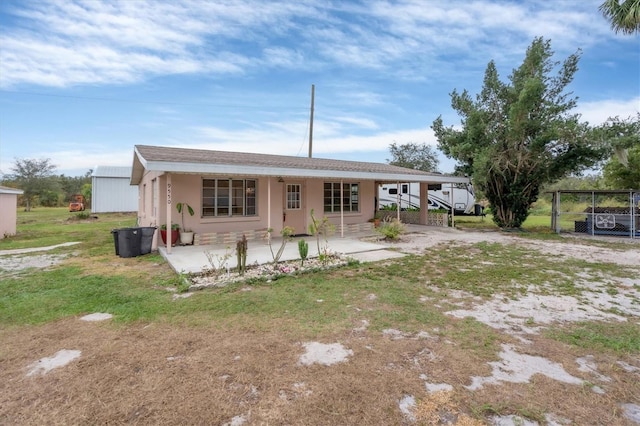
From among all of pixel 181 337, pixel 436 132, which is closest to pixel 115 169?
pixel 436 132

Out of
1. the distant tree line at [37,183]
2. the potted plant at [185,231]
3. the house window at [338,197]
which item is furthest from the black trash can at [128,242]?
the distant tree line at [37,183]

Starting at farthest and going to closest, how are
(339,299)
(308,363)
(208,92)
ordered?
1. (208,92)
2. (339,299)
3. (308,363)

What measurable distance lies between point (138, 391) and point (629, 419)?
12.2ft

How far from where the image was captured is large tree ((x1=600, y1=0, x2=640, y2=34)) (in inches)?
371

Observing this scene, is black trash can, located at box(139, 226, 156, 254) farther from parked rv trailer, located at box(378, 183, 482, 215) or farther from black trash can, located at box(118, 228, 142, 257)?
→ parked rv trailer, located at box(378, 183, 482, 215)

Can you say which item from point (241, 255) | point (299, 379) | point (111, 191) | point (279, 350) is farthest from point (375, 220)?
point (111, 191)

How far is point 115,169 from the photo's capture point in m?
25.4

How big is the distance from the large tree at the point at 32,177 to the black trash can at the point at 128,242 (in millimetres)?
29350

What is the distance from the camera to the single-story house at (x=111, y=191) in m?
23.8

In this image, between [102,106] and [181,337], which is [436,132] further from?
[102,106]

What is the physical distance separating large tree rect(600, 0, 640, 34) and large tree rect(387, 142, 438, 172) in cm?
2449

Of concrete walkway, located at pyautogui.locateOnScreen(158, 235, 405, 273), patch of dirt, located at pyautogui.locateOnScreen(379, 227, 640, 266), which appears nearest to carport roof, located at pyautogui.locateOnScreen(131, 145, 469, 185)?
concrete walkway, located at pyautogui.locateOnScreen(158, 235, 405, 273)

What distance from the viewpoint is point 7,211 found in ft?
40.7

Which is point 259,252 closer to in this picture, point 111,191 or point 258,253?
point 258,253
